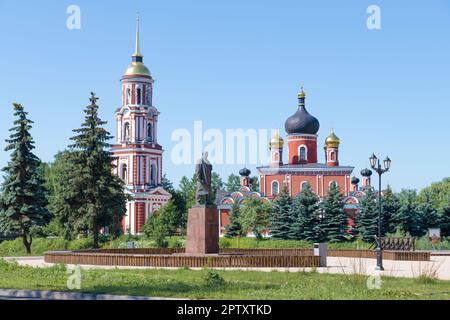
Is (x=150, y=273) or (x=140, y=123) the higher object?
(x=140, y=123)

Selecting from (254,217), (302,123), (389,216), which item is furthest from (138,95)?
(389,216)

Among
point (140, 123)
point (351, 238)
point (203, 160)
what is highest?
point (140, 123)

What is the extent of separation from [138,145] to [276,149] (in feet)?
46.0

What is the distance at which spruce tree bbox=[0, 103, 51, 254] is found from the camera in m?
38.7

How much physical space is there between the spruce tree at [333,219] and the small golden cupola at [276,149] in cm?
2054

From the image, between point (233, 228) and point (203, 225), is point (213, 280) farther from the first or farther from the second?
point (233, 228)

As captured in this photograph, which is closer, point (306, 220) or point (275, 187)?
point (306, 220)

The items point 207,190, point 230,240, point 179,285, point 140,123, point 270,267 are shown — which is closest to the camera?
point 179,285

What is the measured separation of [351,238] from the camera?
48406mm

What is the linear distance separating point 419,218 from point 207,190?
29.8m

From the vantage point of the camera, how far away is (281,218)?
49.1 metres

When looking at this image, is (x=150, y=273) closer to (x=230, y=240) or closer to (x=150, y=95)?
(x=230, y=240)

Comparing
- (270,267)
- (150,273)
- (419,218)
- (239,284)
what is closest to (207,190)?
(270,267)

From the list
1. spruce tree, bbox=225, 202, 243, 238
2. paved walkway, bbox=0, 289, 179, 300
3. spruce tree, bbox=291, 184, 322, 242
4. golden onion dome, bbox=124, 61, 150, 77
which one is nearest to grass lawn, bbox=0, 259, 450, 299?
paved walkway, bbox=0, 289, 179, 300
